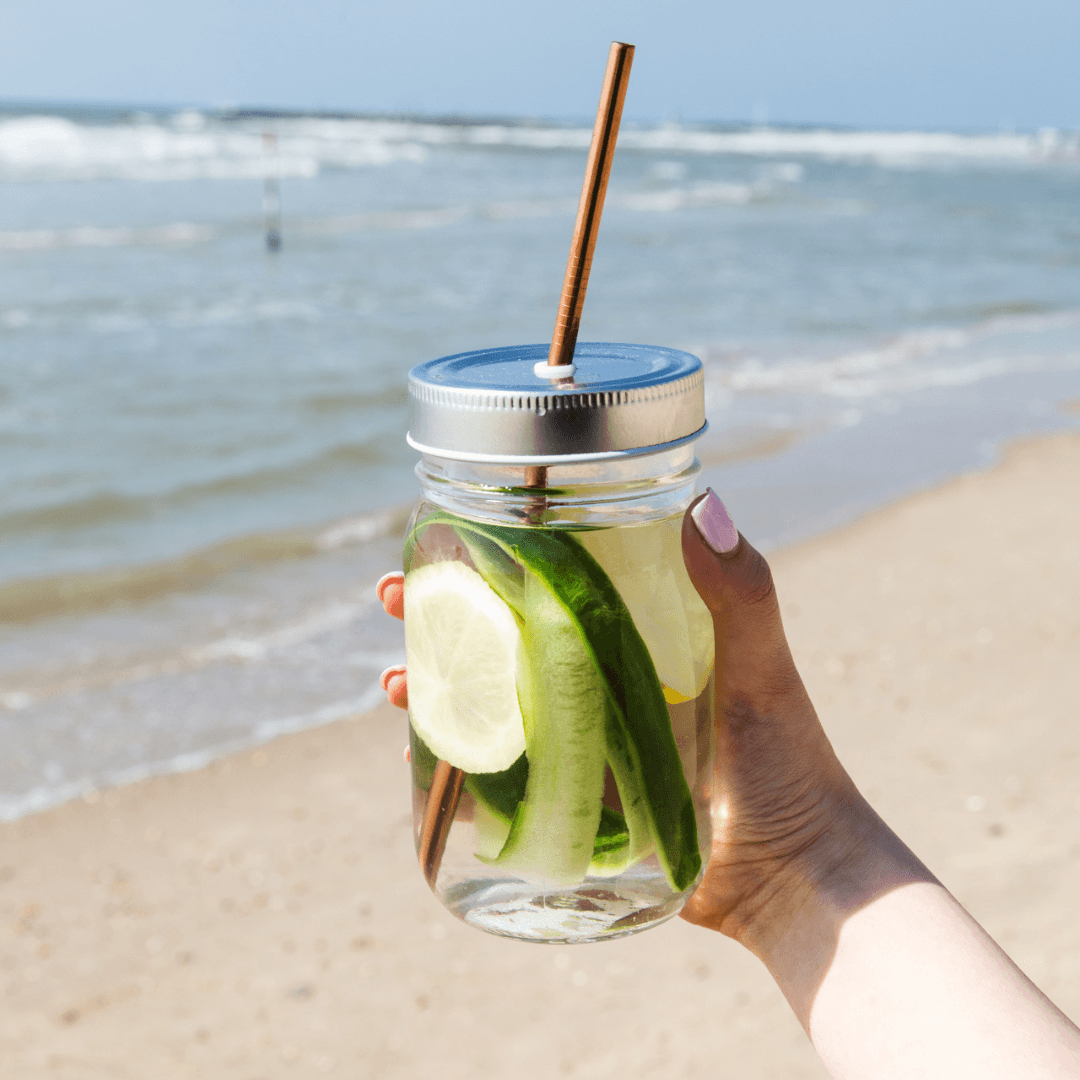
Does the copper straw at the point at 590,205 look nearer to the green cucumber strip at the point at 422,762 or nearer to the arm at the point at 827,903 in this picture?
the arm at the point at 827,903

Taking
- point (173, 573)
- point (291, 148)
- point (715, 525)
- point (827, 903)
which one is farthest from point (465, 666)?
point (291, 148)

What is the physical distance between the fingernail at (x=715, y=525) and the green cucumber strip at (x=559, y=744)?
23cm

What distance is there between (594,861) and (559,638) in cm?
28

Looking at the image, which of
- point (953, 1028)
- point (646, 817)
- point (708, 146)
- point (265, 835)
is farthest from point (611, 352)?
point (708, 146)

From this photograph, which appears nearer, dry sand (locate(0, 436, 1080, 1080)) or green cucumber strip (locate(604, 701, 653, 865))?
green cucumber strip (locate(604, 701, 653, 865))

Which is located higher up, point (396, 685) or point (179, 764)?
point (396, 685)

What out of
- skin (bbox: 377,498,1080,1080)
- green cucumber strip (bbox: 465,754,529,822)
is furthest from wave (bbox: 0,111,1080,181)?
green cucumber strip (bbox: 465,754,529,822)

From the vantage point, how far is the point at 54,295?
1387 centimetres

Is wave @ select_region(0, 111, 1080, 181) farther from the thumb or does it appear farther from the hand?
the thumb

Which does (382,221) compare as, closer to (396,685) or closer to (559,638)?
(396,685)

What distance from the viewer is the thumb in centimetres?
141

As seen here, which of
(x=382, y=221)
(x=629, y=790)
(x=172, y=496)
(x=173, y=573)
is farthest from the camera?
(x=382, y=221)

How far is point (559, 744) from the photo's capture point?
1309mm

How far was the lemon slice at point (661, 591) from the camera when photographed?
1.31 meters
